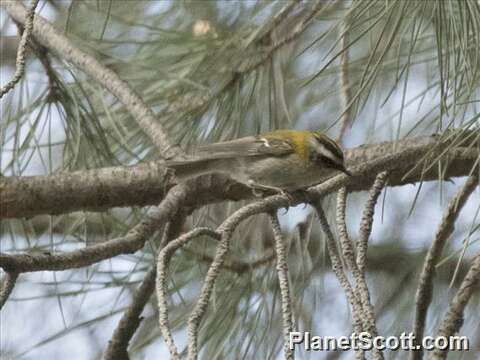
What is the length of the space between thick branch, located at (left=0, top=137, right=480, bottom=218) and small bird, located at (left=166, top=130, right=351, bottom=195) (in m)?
0.06

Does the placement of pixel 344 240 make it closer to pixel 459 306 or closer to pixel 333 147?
pixel 459 306

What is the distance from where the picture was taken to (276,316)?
207cm

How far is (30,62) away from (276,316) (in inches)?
38.1

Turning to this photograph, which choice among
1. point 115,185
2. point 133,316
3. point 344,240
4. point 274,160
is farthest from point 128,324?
point 344,240

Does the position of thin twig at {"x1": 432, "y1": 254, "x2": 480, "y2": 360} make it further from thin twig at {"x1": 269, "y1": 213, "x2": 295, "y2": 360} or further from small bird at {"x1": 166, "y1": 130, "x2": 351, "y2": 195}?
small bird at {"x1": 166, "y1": 130, "x2": 351, "y2": 195}

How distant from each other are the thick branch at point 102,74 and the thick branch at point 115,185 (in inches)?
2.6

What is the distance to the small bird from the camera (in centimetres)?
205

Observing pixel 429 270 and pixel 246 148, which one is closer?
pixel 429 270

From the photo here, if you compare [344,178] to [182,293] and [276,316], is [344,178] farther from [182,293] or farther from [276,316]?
[182,293]

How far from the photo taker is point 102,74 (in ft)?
6.86

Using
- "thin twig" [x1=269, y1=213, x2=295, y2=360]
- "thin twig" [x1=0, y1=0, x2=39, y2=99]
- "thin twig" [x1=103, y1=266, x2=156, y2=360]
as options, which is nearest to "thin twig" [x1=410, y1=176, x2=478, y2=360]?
"thin twig" [x1=269, y1=213, x2=295, y2=360]

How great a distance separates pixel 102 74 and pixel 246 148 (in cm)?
34

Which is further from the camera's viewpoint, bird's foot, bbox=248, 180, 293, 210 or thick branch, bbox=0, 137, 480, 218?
bird's foot, bbox=248, 180, 293, 210

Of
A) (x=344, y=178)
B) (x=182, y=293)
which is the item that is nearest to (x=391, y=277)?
(x=182, y=293)
